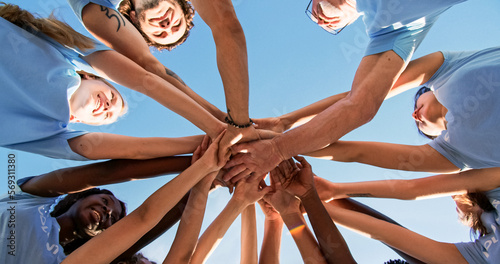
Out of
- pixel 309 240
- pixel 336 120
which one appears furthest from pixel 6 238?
pixel 336 120

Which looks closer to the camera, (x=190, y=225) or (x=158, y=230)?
(x=190, y=225)

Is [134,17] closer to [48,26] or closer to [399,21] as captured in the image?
[48,26]

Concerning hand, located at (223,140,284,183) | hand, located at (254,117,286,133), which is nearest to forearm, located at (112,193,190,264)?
hand, located at (223,140,284,183)

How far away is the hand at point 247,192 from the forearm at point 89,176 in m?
0.73

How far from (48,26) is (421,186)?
11.0 ft

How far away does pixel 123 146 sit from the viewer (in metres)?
2.72

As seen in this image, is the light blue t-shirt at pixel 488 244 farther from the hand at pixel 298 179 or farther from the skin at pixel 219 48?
the skin at pixel 219 48

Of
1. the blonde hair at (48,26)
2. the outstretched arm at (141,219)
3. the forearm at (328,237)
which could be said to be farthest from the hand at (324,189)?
the blonde hair at (48,26)

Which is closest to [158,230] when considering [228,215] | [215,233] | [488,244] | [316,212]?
[215,233]

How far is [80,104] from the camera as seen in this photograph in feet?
9.96

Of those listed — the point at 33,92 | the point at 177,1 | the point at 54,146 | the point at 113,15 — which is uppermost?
the point at 177,1

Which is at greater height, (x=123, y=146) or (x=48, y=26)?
(x=48, y=26)

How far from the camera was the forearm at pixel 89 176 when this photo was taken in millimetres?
2771

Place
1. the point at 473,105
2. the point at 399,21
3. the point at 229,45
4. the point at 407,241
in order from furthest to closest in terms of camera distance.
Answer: the point at 407,241, the point at 229,45, the point at 399,21, the point at 473,105
